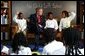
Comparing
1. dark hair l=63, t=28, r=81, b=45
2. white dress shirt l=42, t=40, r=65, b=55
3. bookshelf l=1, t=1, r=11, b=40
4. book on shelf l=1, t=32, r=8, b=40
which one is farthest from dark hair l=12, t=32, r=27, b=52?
bookshelf l=1, t=1, r=11, b=40

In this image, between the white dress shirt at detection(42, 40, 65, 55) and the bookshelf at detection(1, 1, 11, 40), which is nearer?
the white dress shirt at detection(42, 40, 65, 55)

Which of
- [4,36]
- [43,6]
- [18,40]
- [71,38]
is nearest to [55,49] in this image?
[71,38]

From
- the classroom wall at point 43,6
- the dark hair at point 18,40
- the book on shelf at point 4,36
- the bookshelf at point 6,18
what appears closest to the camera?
the dark hair at point 18,40

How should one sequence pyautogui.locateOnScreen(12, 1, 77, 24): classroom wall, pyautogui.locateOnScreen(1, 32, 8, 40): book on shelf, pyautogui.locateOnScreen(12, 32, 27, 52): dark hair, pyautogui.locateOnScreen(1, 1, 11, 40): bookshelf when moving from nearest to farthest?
1. pyautogui.locateOnScreen(12, 32, 27, 52): dark hair
2. pyautogui.locateOnScreen(1, 32, 8, 40): book on shelf
3. pyautogui.locateOnScreen(1, 1, 11, 40): bookshelf
4. pyautogui.locateOnScreen(12, 1, 77, 24): classroom wall

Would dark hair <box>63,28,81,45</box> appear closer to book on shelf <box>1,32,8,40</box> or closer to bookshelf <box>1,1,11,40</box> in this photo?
book on shelf <box>1,32,8,40</box>

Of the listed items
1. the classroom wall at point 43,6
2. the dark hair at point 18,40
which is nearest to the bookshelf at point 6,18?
the classroom wall at point 43,6

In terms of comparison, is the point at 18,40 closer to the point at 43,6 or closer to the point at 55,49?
the point at 55,49

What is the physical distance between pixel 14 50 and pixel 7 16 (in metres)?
2.49

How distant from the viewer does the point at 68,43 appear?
160 centimetres

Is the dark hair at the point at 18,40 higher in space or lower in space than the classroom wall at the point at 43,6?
lower

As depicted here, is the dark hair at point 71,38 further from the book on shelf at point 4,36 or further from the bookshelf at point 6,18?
the bookshelf at point 6,18

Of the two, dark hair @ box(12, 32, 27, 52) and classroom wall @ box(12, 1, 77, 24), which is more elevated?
classroom wall @ box(12, 1, 77, 24)

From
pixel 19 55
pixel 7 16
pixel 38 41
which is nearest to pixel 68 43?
pixel 19 55

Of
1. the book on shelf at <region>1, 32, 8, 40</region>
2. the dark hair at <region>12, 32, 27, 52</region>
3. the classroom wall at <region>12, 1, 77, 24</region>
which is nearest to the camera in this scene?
the dark hair at <region>12, 32, 27, 52</region>
